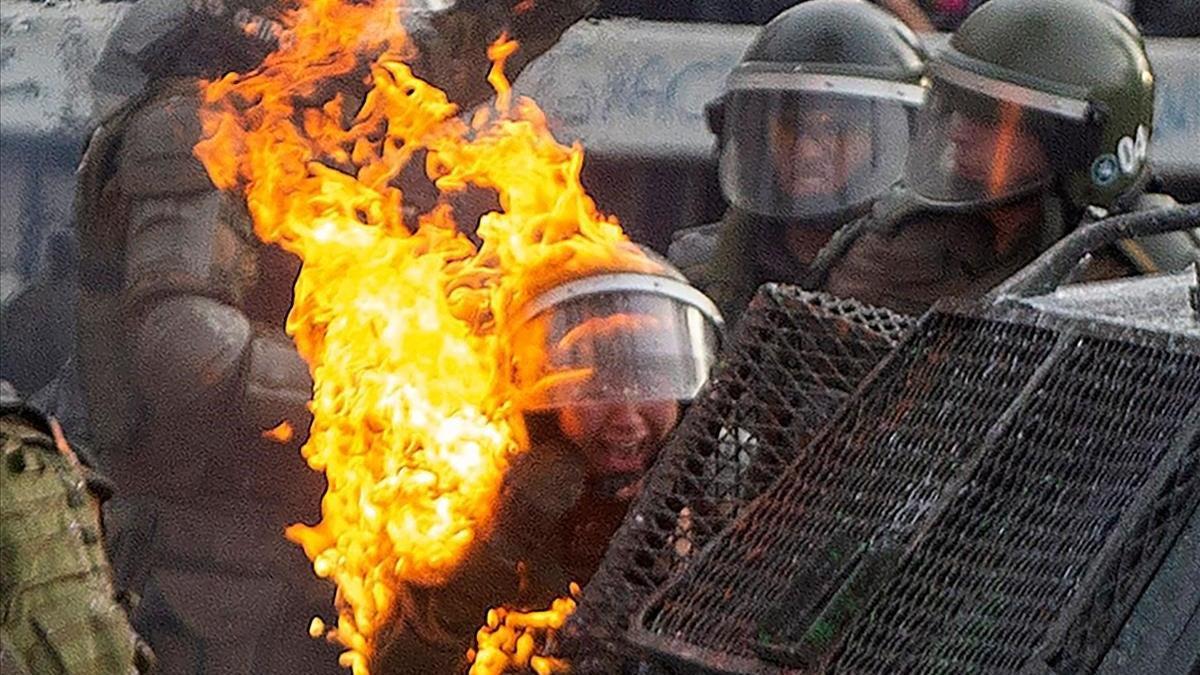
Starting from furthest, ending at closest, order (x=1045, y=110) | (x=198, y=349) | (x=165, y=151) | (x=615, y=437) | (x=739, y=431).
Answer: (x=165, y=151), (x=198, y=349), (x=1045, y=110), (x=615, y=437), (x=739, y=431)

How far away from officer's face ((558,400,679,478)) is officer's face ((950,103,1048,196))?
106 cm

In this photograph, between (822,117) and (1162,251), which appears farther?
(822,117)

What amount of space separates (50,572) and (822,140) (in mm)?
3089

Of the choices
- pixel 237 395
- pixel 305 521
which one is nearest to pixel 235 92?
pixel 237 395

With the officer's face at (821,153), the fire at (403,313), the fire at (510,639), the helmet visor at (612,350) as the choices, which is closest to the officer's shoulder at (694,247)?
the officer's face at (821,153)

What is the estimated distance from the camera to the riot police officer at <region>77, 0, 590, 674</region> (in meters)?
6.83

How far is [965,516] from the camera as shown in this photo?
321 cm

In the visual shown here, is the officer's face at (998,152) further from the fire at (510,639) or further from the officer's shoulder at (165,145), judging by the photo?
the officer's shoulder at (165,145)

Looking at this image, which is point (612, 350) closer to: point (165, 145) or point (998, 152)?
point (998, 152)

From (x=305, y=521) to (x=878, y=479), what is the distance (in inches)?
162

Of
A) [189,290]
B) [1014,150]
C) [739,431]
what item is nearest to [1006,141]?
[1014,150]

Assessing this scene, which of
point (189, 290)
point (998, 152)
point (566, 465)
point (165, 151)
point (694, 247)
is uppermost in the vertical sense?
point (998, 152)

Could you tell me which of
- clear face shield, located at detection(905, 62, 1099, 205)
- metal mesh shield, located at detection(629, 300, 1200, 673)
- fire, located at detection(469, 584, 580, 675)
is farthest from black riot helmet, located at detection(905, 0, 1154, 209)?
metal mesh shield, located at detection(629, 300, 1200, 673)

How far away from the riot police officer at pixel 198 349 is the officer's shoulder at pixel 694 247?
686 mm
